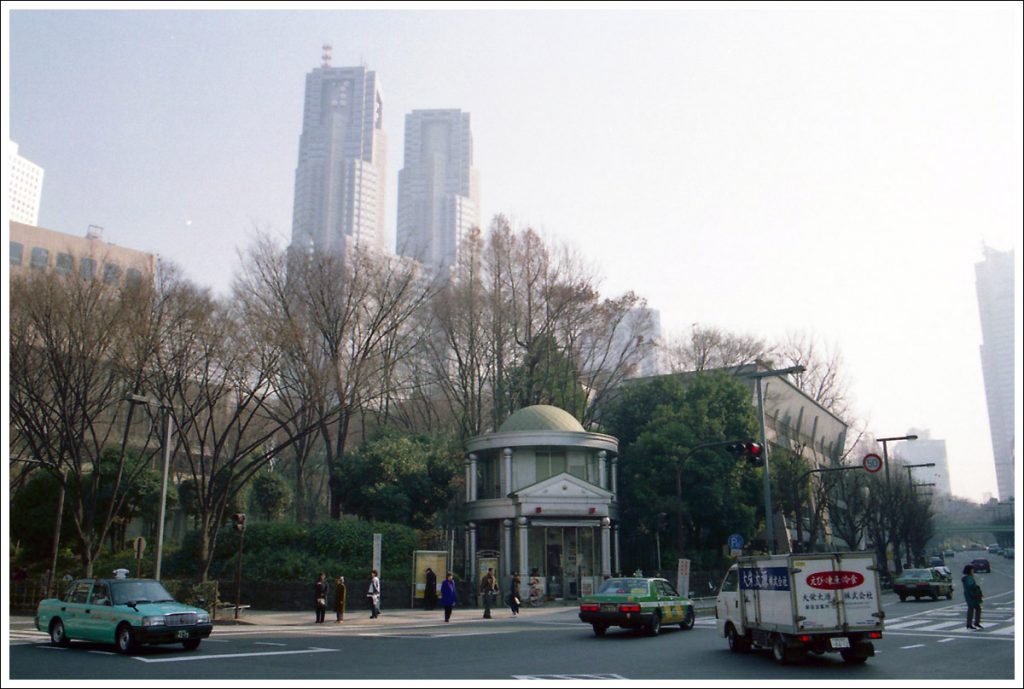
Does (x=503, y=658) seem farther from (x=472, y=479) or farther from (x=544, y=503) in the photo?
(x=472, y=479)

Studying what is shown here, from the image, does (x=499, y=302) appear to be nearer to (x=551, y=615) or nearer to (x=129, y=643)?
(x=551, y=615)

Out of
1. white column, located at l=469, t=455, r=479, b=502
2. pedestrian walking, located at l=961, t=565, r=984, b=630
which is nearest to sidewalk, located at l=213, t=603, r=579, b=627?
white column, located at l=469, t=455, r=479, b=502

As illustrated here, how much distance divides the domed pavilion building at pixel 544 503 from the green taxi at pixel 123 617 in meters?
18.7

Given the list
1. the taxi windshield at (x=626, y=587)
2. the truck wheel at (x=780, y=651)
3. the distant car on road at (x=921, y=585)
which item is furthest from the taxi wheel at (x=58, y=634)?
the distant car on road at (x=921, y=585)

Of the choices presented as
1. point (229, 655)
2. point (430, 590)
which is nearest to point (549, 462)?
point (430, 590)

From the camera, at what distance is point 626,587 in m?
21.2

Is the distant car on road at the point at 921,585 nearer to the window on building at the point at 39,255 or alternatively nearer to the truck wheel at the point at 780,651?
the truck wheel at the point at 780,651

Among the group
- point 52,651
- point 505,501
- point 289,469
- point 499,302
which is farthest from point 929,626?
point 289,469

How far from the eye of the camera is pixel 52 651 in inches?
637

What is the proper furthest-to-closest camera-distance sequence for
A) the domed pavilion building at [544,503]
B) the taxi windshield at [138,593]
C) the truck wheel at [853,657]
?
the domed pavilion building at [544,503] → the taxi windshield at [138,593] → the truck wheel at [853,657]

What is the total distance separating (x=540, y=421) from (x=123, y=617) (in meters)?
24.6

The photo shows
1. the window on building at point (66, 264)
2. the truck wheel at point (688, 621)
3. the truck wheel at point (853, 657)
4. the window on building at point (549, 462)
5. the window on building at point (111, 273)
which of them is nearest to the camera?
the truck wheel at point (853, 657)

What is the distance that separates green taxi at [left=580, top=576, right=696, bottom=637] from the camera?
803 inches

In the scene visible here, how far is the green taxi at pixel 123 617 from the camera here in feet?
52.3
